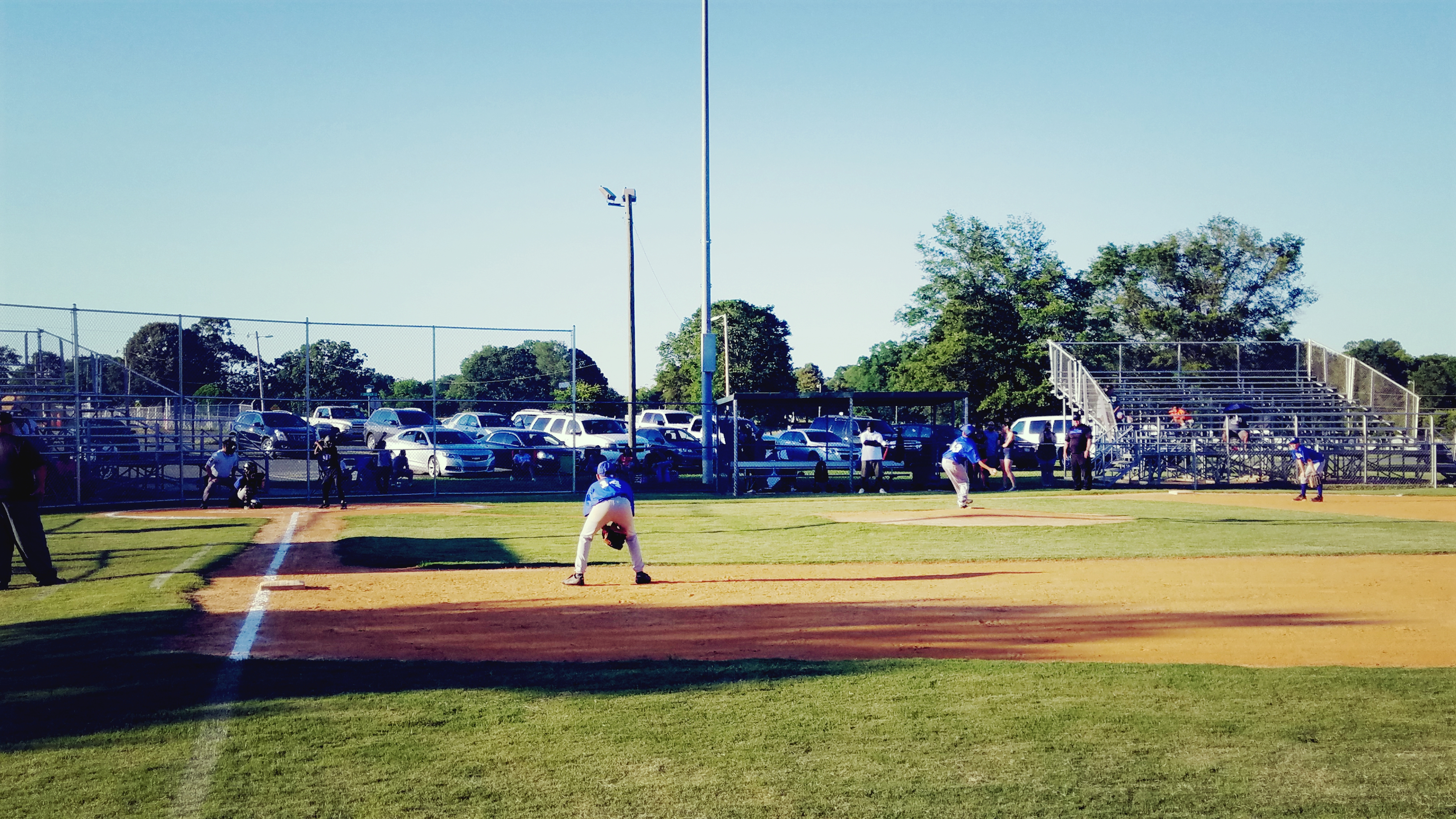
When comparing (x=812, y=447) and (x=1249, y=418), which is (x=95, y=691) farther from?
(x=1249, y=418)

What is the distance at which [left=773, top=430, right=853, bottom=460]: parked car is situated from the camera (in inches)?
1252

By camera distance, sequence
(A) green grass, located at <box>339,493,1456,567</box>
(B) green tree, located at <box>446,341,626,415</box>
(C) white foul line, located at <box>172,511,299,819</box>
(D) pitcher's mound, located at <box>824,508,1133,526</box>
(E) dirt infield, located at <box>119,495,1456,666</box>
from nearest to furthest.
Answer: (C) white foul line, located at <box>172,511,299,819</box>, (E) dirt infield, located at <box>119,495,1456,666</box>, (A) green grass, located at <box>339,493,1456,567</box>, (D) pitcher's mound, located at <box>824,508,1133,526</box>, (B) green tree, located at <box>446,341,626,415</box>

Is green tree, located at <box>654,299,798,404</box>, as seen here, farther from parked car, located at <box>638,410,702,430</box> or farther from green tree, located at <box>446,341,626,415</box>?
green tree, located at <box>446,341,626,415</box>

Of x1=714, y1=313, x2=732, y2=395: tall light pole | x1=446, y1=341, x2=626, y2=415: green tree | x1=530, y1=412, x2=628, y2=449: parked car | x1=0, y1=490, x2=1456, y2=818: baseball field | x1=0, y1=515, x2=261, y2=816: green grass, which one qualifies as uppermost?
x1=714, y1=313, x2=732, y2=395: tall light pole

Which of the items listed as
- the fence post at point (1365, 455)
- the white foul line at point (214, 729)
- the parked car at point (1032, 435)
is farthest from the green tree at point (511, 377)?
the fence post at point (1365, 455)

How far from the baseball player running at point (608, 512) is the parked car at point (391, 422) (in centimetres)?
1555

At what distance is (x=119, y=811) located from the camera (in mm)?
4633

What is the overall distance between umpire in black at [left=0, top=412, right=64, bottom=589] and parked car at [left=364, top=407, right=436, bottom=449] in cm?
1461

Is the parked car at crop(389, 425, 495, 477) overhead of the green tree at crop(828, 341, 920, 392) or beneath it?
beneath

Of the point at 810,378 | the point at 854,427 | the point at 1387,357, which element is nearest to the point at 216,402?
the point at 854,427

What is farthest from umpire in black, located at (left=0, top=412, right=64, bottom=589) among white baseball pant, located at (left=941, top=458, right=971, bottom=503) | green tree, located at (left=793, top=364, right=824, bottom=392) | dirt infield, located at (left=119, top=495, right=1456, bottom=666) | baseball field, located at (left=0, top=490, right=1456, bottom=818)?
green tree, located at (left=793, top=364, right=824, bottom=392)

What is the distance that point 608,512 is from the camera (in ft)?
38.0

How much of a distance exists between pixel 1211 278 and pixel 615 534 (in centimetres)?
5394

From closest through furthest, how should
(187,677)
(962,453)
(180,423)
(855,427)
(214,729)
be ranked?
(214,729)
(187,677)
(962,453)
(180,423)
(855,427)
